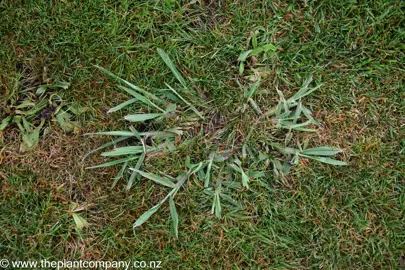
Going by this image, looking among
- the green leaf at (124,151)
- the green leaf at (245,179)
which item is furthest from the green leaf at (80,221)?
the green leaf at (245,179)

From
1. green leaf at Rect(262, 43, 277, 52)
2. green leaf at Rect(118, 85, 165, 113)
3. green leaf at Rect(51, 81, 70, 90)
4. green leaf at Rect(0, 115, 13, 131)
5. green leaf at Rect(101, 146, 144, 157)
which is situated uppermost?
green leaf at Rect(262, 43, 277, 52)

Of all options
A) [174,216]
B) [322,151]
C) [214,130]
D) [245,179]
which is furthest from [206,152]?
[322,151]

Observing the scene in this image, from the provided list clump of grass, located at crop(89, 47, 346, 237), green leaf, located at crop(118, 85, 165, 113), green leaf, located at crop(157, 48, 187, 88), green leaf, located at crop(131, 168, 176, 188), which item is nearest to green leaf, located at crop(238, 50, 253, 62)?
clump of grass, located at crop(89, 47, 346, 237)

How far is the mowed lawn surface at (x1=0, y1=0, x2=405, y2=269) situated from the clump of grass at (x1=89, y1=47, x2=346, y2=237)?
0.05 m

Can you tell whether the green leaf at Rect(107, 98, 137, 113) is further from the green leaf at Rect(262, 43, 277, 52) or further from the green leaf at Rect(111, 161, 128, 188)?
the green leaf at Rect(262, 43, 277, 52)

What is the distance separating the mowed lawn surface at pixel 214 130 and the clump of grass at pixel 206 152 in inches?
1.9

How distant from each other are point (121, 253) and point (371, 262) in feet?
4.08

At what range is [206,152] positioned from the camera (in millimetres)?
2201

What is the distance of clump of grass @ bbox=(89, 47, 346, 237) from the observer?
85.1 inches

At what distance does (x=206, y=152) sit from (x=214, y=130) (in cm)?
12

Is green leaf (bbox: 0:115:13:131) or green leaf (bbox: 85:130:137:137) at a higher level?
green leaf (bbox: 0:115:13:131)

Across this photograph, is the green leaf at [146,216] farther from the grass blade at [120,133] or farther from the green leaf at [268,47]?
the green leaf at [268,47]

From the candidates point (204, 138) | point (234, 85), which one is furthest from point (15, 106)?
point (234, 85)

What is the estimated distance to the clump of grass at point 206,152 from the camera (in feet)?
7.09
